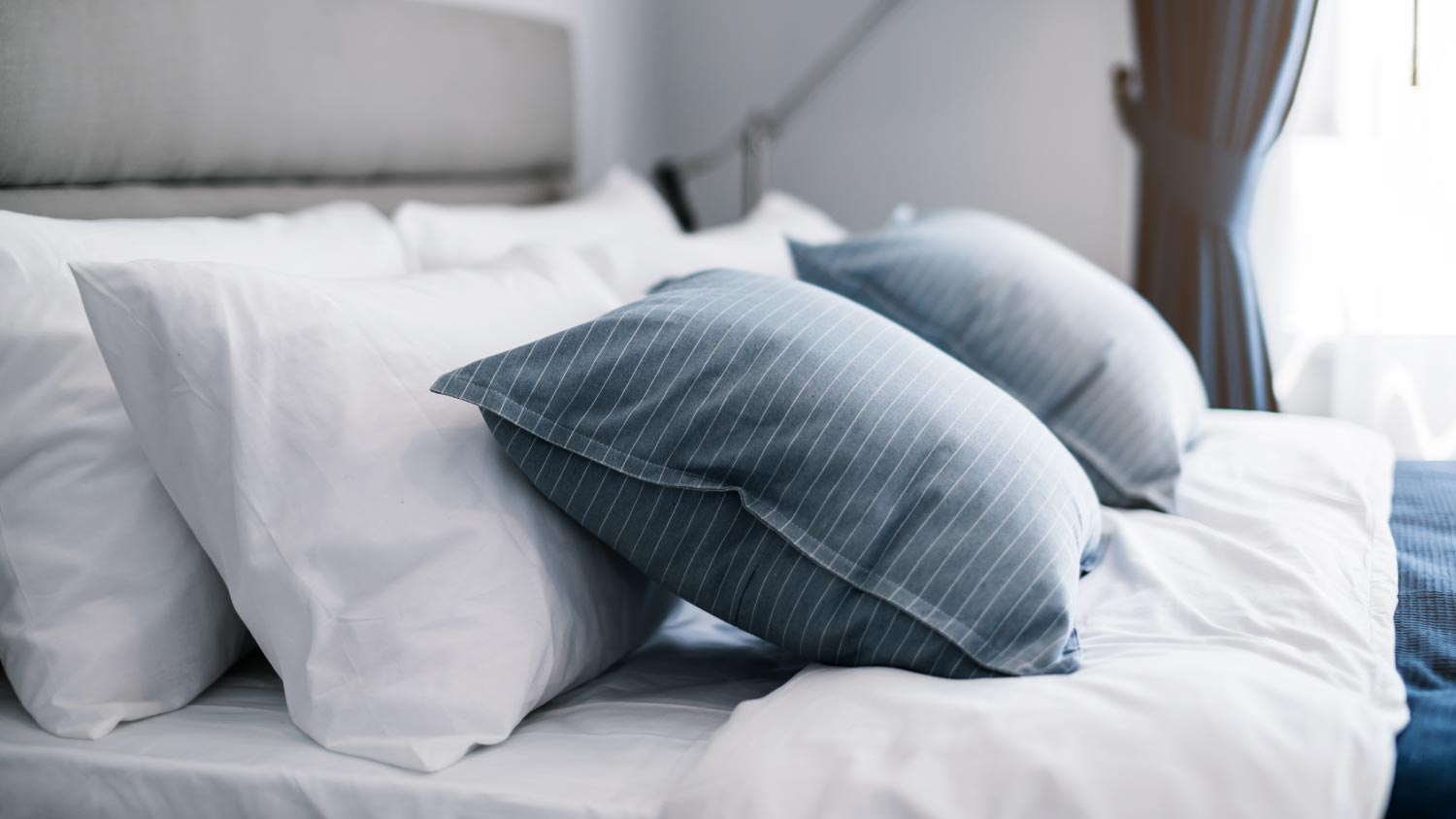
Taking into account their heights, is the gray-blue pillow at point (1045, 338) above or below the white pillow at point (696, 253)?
below

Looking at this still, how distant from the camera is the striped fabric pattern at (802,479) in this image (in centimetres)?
78

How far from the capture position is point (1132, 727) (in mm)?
664

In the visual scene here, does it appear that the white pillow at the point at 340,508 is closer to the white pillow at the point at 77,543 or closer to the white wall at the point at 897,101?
the white pillow at the point at 77,543

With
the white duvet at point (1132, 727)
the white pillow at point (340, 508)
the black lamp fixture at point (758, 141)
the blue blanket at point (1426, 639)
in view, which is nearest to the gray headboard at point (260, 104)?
the white pillow at point (340, 508)

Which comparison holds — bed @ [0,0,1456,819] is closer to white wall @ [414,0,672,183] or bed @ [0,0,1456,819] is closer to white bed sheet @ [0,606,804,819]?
white bed sheet @ [0,606,804,819]

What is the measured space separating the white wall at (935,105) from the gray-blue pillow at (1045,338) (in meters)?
1.16

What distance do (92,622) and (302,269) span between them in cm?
40

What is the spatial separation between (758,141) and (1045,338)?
134cm

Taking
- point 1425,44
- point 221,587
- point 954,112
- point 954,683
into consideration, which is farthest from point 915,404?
point 954,112

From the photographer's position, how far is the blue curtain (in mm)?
2004

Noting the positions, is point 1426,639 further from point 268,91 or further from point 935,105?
point 935,105

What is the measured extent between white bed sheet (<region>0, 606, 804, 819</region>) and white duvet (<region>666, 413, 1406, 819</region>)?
0.25 feet

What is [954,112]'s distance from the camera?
252cm

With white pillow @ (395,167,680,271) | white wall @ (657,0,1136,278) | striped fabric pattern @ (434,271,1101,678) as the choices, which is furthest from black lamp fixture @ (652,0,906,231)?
striped fabric pattern @ (434,271,1101,678)
